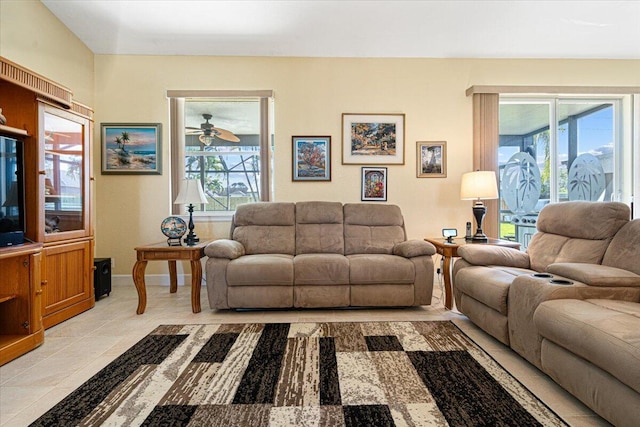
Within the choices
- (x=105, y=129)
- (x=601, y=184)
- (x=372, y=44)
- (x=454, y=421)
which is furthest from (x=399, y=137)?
(x=105, y=129)

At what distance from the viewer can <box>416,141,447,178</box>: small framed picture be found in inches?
159

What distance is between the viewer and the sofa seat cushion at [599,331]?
1.26 metres

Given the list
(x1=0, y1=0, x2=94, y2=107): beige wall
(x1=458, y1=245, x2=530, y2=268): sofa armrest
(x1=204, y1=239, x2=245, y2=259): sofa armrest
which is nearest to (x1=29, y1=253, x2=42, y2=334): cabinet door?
(x1=204, y1=239, x2=245, y2=259): sofa armrest

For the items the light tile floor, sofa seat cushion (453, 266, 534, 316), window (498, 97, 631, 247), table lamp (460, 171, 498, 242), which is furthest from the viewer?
window (498, 97, 631, 247)

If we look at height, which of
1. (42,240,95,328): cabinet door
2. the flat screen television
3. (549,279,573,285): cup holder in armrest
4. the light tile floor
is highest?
the flat screen television

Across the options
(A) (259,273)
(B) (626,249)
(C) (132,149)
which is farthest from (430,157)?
(C) (132,149)

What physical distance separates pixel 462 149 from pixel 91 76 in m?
4.58

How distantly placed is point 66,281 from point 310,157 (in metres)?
2.71

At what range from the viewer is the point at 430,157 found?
405 centimetres

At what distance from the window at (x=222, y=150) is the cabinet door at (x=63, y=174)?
45.4 inches

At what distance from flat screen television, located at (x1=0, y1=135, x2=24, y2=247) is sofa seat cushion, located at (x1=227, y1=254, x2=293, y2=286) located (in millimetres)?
1497

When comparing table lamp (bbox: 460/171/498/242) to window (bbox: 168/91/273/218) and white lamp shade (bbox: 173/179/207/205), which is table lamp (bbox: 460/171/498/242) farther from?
white lamp shade (bbox: 173/179/207/205)

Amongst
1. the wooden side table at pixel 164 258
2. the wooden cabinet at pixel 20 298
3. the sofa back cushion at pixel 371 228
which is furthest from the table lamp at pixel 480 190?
the wooden cabinet at pixel 20 298

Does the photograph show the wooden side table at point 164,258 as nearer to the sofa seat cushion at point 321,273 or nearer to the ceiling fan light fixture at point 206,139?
the sofa seat cushion at point 321,273
